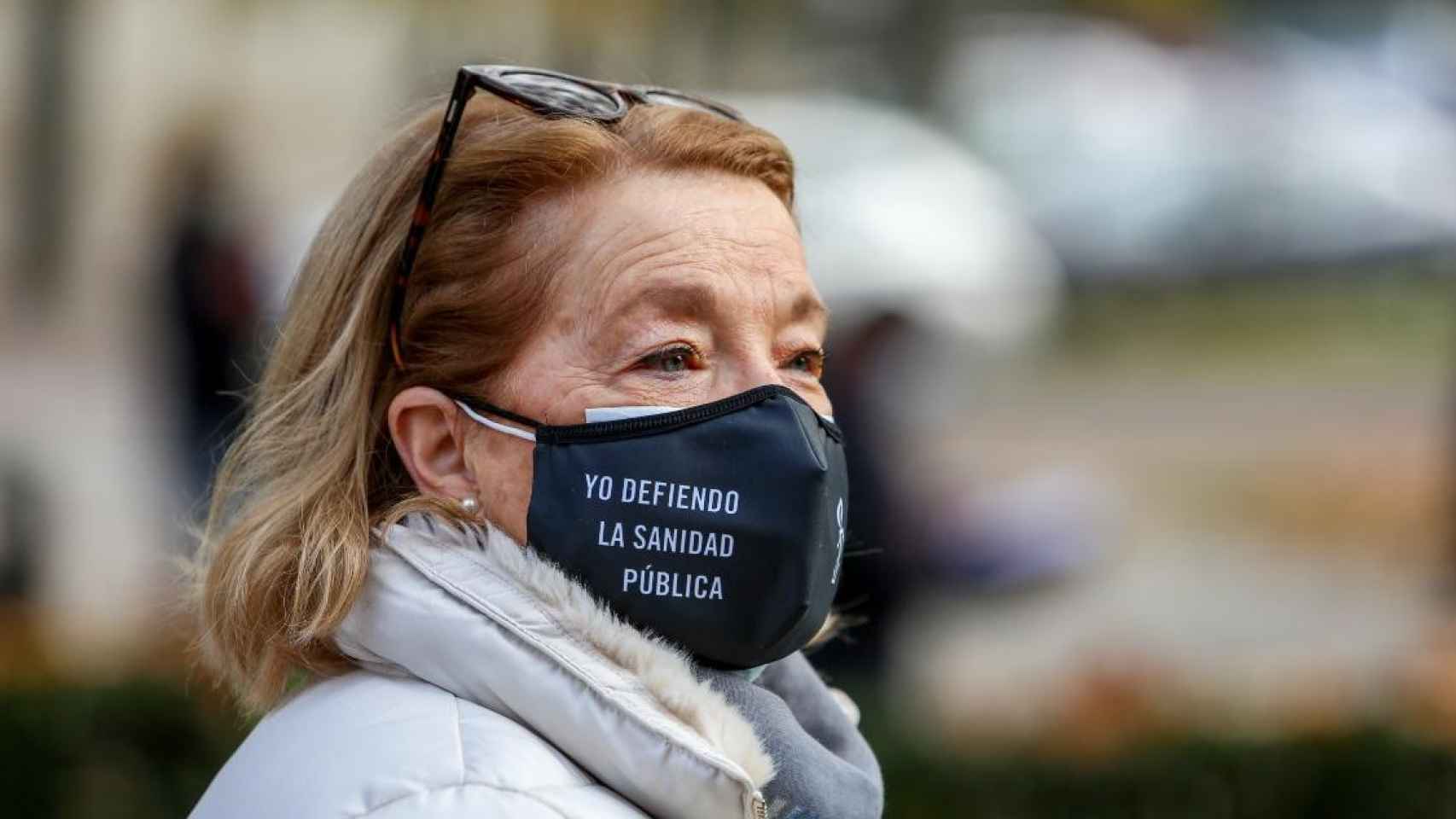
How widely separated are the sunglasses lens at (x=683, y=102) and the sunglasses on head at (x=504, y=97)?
4 cm

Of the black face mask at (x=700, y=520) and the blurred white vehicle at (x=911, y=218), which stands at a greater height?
the black face mask at (x=700, y=520)

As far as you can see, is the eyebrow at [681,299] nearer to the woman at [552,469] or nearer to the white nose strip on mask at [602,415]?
the woman at [552,469]

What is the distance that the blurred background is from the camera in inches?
205

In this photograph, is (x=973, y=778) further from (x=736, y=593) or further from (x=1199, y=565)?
(x=1199, y=565)

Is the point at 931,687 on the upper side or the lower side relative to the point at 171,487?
upper

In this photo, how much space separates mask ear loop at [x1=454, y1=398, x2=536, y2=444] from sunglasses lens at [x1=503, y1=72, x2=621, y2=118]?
1.26 ft

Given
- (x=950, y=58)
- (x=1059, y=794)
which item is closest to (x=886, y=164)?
(x=950, y=58)

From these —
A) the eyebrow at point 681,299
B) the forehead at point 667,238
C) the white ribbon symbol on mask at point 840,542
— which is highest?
the forehead at point 667,238

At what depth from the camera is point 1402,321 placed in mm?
19094

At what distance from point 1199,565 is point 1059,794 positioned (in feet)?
21.8

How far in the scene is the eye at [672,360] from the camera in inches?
88.3

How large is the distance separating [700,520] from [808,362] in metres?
0.34

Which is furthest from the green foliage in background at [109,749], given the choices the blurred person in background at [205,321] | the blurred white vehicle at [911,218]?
the blurred white vehicle at [911,218]

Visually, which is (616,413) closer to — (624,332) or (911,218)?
(624,332)
